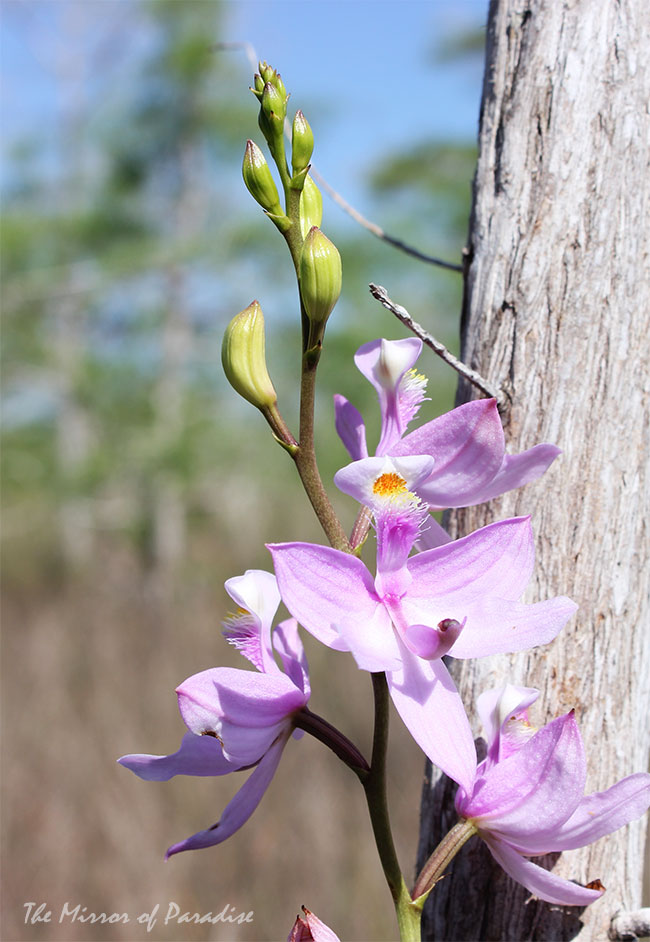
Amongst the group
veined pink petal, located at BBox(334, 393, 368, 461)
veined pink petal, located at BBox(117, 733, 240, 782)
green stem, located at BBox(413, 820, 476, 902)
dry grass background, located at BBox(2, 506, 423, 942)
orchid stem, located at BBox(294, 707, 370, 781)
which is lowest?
dry grass background, located at BBox(2, 506, 423, 942)

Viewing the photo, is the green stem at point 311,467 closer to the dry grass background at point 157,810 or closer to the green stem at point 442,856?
the green stem at point 442,856

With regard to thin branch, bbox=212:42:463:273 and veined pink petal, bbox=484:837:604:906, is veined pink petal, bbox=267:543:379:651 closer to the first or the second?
veined pink petal, bbox=484:837:604:906

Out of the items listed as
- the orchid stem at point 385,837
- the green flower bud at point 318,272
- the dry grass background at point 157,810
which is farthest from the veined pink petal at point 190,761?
the dry grass background at point 157,810

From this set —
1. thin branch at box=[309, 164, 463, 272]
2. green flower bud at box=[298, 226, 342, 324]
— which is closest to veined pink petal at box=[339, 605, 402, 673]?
green flower bud at box=[298, 226, 342, 324]

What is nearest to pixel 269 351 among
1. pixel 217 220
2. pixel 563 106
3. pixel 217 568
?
pixel 217 220

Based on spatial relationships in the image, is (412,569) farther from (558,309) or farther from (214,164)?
(214,164)

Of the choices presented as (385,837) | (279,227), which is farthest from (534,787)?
(279,227)
